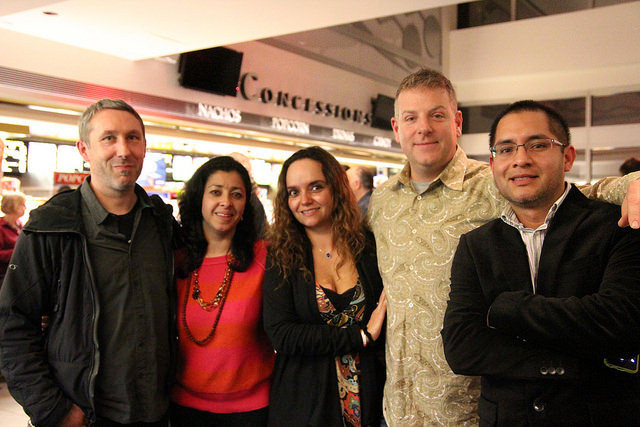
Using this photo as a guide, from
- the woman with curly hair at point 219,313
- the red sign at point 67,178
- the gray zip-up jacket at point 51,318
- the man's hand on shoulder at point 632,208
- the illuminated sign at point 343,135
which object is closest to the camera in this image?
the man's hand on shoulder at point 632,208

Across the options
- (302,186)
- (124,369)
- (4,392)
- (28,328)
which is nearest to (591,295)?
(302,186)

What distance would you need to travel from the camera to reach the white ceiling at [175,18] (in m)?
4.44

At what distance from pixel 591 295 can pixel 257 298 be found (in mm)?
1359

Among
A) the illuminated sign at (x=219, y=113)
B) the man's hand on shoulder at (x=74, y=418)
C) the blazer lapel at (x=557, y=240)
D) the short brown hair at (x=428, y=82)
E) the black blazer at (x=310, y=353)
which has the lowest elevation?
the man's hand on shoulder at (x=74, y=418)

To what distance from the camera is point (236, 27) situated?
17.1ft

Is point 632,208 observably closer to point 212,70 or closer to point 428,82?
point 428,82

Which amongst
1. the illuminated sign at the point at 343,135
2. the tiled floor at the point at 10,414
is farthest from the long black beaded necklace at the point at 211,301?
the illuminated sign at the point at 343,135

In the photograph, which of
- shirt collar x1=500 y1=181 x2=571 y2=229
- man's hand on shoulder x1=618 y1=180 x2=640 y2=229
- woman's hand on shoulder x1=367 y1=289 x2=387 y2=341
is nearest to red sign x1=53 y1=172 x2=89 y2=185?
woman's hand on shoulder x1=367 y1=289 x2=387 y2=341

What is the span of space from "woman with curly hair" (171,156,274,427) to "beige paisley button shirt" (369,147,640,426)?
59 cm

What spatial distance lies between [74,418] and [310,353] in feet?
2.99

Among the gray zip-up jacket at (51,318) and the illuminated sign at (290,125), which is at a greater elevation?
the illuminated sign at (290,125)

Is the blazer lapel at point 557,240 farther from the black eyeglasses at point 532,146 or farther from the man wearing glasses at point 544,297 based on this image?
the black eyeglasses at point 532,146

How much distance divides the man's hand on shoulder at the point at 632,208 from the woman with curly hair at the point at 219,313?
147 cm

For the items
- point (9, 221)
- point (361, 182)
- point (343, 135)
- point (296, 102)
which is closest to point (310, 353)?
point (361, 182)
